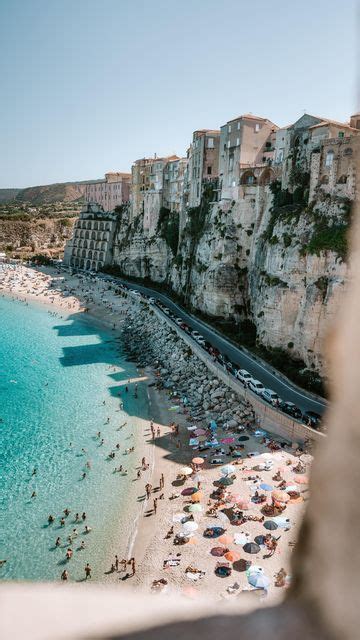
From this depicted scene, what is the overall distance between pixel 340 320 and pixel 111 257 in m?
84.0

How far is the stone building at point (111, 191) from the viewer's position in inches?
3595

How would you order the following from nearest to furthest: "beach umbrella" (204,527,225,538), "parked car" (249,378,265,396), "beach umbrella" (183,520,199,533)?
"beach umbrella" (204,527,225,538)
"beach umbrella" (183,520,199,533)
"parked car" (249,378,265,396)

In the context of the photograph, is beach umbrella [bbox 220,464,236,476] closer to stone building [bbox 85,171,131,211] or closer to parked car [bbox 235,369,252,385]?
parked car [bbox 235,369,252,385]

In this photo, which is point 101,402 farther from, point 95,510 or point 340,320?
point 340,320

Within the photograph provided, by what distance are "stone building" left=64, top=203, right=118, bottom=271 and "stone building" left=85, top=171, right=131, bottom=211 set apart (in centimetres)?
303

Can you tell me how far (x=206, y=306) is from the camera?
46406 mm

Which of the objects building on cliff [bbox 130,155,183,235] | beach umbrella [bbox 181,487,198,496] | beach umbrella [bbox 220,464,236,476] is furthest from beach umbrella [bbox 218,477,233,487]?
building on cliff [bbox 130,155,183,235]

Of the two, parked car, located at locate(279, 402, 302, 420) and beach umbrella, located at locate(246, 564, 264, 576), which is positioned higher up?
parked car, located at locate(279, 402, 302, 420)

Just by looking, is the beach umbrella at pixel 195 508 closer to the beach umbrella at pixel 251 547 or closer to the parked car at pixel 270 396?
the beach umbrella at pixel 251 547

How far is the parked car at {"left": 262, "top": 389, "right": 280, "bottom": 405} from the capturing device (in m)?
27.2

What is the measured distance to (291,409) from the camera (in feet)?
85.7

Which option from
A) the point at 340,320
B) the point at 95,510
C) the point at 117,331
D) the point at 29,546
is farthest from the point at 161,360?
the point at 340,320

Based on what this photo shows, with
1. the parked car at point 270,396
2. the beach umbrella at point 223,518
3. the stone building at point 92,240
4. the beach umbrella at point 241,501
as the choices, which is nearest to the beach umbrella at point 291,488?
the beach umbrella at point 241,501

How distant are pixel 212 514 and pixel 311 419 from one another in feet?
27.2
